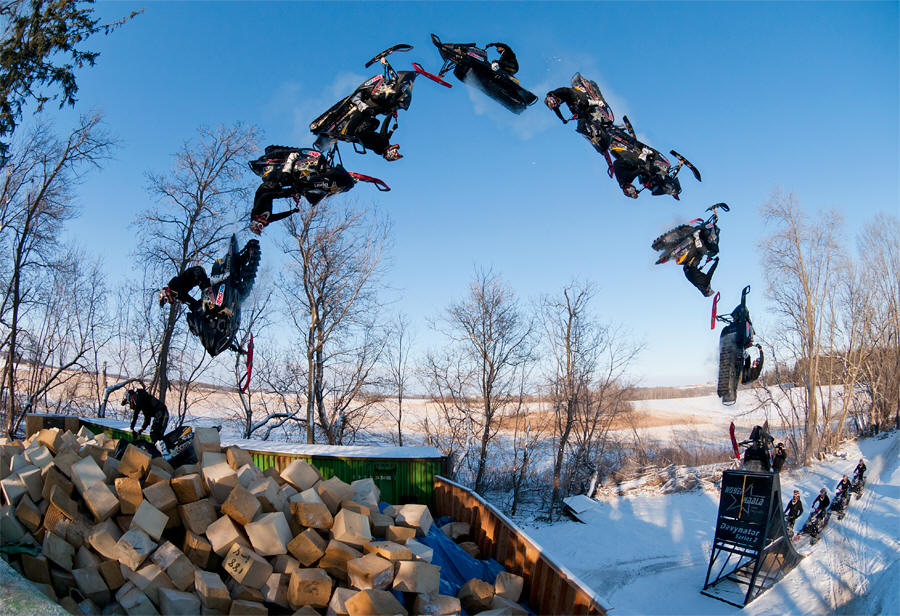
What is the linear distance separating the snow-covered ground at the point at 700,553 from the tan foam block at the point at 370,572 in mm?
2242

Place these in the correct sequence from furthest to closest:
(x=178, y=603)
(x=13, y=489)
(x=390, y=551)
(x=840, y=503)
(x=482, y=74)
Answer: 1. (x=840, y=503)
2. (x=13, y=489)
3. (x=390, y=551)
4. (x=178, y=603)
5. (x=482, y=74)

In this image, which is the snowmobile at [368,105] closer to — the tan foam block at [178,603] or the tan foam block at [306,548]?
the tan foam block at [306,548]

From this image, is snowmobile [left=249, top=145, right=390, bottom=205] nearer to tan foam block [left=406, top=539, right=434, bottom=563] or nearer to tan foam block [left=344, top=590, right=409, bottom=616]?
tan foam block [left=344, top=590, right=409, bottom=616]

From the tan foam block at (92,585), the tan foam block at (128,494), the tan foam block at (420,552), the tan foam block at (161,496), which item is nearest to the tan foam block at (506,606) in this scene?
the tan foam block at (420,552)

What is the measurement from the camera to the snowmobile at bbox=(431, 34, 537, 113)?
148 inches

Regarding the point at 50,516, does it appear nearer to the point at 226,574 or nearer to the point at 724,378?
the point at 226,574

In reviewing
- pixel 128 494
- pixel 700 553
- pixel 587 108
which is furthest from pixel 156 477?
pixel 700 553

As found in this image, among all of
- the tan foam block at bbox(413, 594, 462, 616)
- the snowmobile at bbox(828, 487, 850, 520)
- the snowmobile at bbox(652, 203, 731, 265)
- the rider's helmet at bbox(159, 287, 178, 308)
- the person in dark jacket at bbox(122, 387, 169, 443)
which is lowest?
the snowmobile at bbox(828, 487, 850, 520)

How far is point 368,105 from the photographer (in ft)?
12.9

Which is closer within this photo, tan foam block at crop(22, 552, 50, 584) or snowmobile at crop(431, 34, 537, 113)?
snowmobile at crop(431, 34, 537, 113)

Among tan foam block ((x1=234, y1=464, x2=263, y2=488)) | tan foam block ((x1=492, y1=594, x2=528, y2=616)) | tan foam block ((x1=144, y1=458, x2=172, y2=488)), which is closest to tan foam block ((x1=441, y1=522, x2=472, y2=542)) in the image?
tan foam block ((x1=492, y1=594, x2=528, y2=616))

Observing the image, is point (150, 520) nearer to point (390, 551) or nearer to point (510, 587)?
point (390, 551)

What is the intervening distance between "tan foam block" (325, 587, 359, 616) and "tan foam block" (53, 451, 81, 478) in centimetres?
401

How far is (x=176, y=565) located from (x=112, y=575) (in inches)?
27.5
